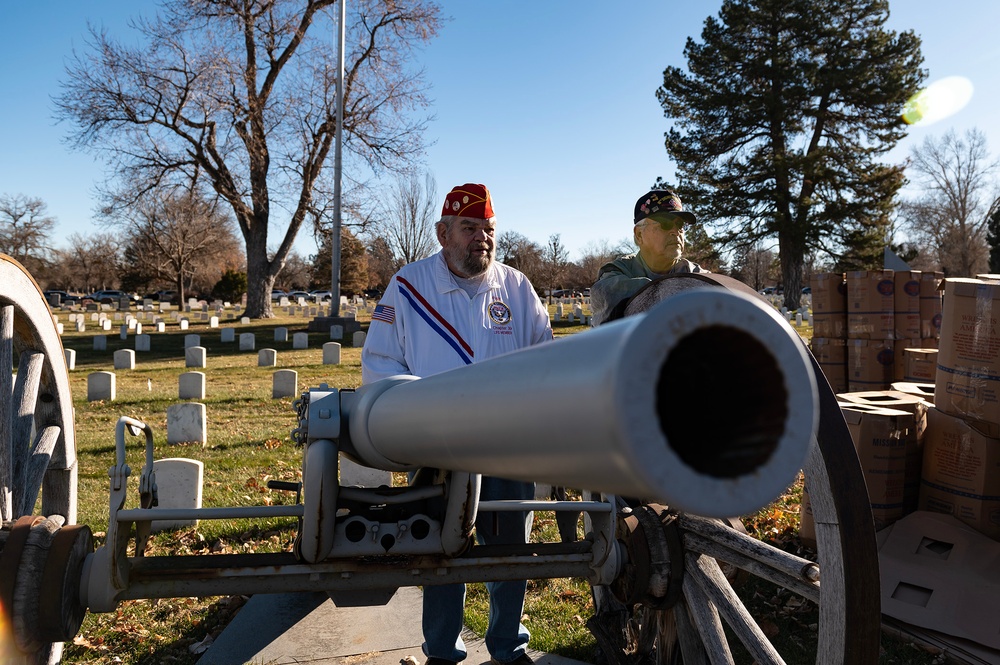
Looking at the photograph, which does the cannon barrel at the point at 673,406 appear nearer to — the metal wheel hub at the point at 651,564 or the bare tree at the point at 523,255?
the metal wheel hub at the point at 651,564

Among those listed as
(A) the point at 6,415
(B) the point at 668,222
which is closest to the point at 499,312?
(B) the point at 668,222

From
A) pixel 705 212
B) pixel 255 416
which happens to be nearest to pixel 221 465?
pixel 255 416

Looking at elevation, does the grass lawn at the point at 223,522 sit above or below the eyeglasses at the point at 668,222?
below

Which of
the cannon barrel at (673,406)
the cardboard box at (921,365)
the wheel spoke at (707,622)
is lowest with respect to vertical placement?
the wheel spoke at (707,622)

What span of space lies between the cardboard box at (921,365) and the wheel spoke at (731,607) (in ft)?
16.0

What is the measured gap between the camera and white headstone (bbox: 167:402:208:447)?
730cm

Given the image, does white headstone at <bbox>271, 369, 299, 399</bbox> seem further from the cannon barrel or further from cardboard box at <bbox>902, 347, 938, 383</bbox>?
the cannon barrel

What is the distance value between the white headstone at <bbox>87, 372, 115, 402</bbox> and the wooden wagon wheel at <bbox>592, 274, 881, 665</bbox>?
9.09m

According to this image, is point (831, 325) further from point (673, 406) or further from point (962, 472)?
point (673, 406)

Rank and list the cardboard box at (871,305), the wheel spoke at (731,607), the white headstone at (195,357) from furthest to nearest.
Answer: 1. the white headstone at (195,357)
2. the cardboard box at (871,305)
3. the wheel spoke at (731,607)

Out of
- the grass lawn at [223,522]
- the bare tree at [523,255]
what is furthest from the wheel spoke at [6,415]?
the bare tree at [523,255]

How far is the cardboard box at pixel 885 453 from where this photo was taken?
4027mm

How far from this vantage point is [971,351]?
151 inches

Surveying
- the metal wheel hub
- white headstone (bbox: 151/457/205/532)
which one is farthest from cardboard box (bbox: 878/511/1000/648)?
white headstone (bbox: 151/457/205/532)
